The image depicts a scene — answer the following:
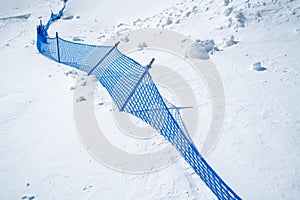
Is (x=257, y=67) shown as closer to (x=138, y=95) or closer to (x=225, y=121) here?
(x=225, y=121)

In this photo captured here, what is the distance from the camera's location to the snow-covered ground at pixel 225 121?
501 cm

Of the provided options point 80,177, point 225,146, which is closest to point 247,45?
point 225,146

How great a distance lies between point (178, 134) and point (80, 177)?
7.37 feet

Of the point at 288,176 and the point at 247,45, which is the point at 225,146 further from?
the point at 247,45

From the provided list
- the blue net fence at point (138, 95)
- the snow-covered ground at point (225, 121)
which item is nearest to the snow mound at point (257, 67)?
the snow-covered ground at point (225, 121)

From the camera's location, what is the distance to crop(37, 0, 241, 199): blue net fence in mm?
5199

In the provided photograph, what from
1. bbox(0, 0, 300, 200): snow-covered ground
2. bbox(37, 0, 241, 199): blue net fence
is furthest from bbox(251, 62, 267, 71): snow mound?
bbox(37, 0, 241, 199): blue net fence

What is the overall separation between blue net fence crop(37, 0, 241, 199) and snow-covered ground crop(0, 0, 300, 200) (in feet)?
0.75

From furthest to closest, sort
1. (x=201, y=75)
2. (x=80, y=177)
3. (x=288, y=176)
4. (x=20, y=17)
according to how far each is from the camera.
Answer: (x=20, y=17), (x=201, y=75), (x=80, y=177), (x=288, y=176)

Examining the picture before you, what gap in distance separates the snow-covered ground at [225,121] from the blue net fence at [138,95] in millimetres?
229

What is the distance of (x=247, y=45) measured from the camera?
31.8ft

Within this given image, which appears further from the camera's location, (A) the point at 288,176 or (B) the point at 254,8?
(B) the point at 254,8

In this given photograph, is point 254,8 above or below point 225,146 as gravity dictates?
above

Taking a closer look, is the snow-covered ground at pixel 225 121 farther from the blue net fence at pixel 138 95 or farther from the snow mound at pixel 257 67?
the blue net fence at pixel 138 95
